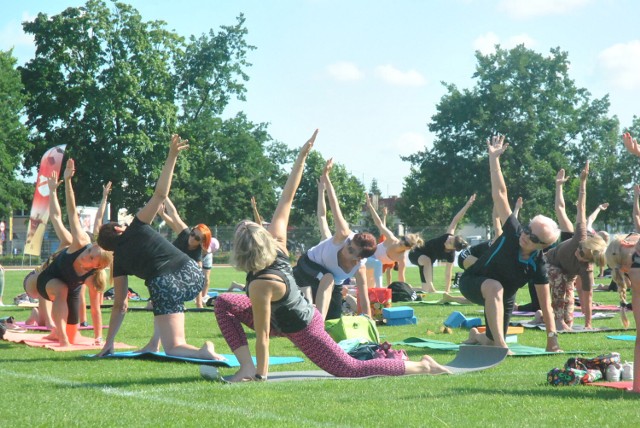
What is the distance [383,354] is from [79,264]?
414 cm

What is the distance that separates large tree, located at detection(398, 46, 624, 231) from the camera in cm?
6206

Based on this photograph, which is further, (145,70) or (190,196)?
(190,196)

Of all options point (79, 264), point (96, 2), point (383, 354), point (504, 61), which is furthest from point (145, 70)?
point (383, 354)

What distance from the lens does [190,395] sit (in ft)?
21.7

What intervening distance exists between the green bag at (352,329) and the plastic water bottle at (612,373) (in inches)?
119

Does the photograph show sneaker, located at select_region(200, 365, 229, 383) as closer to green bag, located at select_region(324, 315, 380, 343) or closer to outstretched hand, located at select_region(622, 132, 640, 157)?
green bag, located at select_region(324, 315, 380, 343)

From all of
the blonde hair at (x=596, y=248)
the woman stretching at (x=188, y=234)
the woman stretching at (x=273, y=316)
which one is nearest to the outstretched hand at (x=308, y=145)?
the woman stretching at (x=273, y=316)

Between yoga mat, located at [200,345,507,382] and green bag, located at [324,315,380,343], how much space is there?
59.8 inches

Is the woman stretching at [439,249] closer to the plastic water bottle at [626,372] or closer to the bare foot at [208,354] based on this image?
the bare foot at [208,354]

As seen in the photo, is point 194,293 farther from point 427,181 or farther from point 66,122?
point 427,181

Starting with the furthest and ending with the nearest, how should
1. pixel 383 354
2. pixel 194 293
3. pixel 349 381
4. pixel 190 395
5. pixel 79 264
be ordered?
pixel 79 264, pixel 194 293, pixel 383 354, pixel 349 381, pixel 190 395

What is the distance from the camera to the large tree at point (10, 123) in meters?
48.0

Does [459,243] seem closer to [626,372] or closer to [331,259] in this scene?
[331,259]

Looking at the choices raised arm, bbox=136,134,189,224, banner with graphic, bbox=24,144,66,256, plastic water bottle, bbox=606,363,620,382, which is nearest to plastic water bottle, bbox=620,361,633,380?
plastic water bottle, bbox=606,363,620,382
